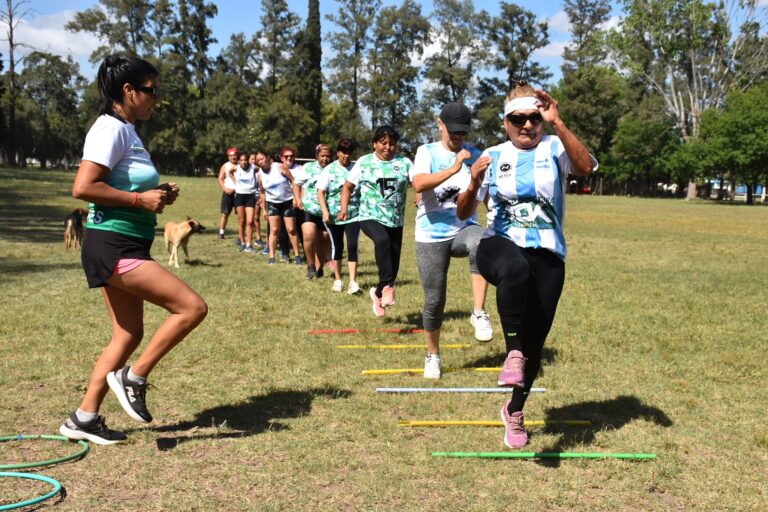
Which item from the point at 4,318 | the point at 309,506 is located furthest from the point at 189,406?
the point at 4,318

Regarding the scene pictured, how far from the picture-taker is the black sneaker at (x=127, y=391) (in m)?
4.25

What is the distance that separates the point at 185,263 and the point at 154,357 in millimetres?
9072

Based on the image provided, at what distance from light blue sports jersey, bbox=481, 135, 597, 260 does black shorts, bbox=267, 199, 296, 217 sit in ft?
29.3

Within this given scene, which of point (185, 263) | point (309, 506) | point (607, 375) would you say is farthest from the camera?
point (185, 263)

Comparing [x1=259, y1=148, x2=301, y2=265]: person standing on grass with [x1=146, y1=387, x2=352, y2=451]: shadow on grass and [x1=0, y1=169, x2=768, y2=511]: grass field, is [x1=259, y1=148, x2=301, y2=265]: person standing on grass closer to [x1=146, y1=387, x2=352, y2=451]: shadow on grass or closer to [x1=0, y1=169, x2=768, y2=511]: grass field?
[x1=0, y1=169, x2=768, y2=511]: grass field

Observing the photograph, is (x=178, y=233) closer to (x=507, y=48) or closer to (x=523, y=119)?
(x=523, y=119)

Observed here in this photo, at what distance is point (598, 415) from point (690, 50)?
197ft

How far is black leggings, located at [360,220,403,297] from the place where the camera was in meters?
7.27

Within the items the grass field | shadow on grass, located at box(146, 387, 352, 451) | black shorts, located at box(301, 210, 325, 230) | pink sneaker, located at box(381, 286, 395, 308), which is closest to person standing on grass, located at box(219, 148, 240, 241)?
black shorts, located at box(301, 210, 325, 230)

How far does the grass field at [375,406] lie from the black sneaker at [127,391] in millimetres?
229

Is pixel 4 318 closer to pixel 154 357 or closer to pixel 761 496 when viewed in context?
pixel 154 357

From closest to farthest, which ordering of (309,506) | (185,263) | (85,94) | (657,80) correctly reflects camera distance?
1. (309,506)
2. (185,263)
3. (657,80)
4. (85,94)

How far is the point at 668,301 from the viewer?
9688mm

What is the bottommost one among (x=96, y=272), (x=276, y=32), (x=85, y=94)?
(x=96, y=272)
